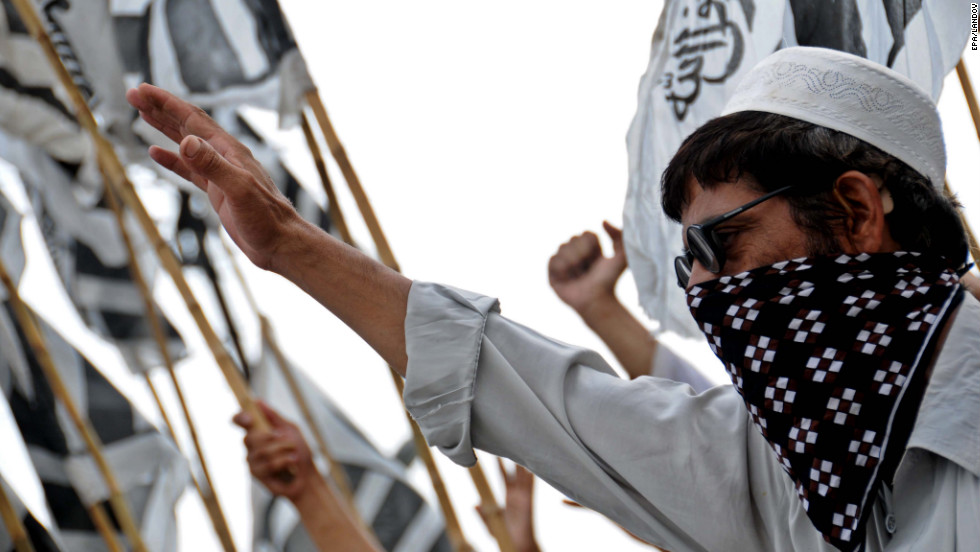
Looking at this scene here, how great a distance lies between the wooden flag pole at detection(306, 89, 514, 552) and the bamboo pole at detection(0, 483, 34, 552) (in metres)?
1.14

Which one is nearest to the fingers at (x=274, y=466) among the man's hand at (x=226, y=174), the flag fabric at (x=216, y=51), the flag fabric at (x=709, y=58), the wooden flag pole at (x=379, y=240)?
the wooden flag pole at (x=379, y=240)

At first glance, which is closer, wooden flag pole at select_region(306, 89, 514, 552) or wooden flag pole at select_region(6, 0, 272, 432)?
wooden flag pole at select_region(306, 89, 514, 552)

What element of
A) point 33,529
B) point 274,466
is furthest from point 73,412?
point 274,466

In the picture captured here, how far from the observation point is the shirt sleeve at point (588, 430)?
3.34ft

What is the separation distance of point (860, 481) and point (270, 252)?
1.83ft

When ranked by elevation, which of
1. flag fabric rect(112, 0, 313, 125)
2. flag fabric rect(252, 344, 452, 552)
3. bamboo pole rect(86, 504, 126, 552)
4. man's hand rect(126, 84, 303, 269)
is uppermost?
flag fabric rect(112, 0, 313, 125)

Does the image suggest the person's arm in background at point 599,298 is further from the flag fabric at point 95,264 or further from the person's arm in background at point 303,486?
the flag fabric at point 95,264

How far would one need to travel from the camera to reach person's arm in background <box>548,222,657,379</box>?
1804 millimetres

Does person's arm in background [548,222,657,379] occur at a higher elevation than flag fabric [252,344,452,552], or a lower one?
higher

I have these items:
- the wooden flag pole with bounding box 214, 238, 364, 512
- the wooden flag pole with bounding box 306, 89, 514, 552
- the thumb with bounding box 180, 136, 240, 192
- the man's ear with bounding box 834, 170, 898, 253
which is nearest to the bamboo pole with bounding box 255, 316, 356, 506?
the wooden flag pole with bounding box 214, 238, 364, 512

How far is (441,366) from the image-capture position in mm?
1013

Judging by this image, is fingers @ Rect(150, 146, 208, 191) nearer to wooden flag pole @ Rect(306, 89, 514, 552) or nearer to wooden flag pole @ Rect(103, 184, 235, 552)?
wooden flag pole @ Rect(306, 89, 514, 552)

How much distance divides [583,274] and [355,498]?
1.62 metres

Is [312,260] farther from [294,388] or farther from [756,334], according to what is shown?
[294,388]
